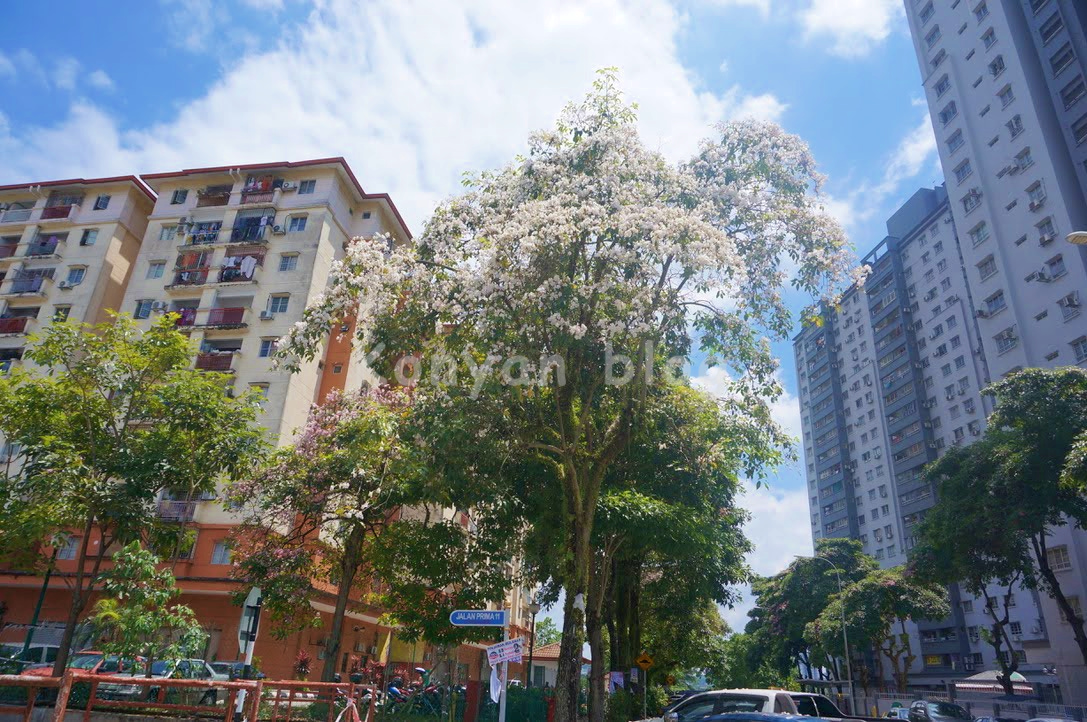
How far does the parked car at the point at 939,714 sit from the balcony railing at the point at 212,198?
1602 inches

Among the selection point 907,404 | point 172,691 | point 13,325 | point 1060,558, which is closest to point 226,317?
point 13,325

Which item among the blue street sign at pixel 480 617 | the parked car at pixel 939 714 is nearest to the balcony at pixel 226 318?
the blue street sign at pixel 480 617

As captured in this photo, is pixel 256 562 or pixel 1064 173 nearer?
pixel 256 562

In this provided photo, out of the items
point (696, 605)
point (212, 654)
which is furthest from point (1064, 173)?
point (212, 654)

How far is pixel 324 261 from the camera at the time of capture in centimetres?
3759

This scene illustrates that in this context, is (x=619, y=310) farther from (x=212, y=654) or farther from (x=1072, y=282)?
(x=1072, y=282)

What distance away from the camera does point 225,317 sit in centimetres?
3662

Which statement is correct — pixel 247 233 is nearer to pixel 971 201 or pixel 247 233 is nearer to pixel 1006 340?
pixel 1006 340

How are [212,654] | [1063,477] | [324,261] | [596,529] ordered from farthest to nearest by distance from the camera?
1. [324,261]
2. [212,654]
3. [1063,477]
4. [596,529]

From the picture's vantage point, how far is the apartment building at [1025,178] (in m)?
38.4

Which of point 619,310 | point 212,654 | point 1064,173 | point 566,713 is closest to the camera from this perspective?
point 566,713

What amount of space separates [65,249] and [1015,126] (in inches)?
2260

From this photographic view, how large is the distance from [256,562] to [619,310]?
12.9m

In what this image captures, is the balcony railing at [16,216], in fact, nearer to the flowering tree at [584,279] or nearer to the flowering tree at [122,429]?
the flowering tree at [122,429]
